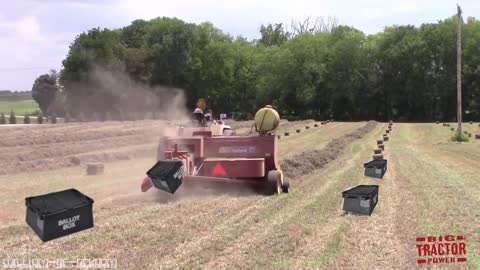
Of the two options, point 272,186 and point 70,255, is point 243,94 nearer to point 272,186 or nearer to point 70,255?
point 272,186

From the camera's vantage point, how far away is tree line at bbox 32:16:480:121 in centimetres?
6775

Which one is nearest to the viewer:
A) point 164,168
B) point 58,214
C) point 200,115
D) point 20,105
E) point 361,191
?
point 58,214

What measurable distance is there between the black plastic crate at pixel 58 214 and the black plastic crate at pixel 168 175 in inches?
89.0

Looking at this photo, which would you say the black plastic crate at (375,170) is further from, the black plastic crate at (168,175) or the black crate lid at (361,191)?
the black plastic crate at (168,175)

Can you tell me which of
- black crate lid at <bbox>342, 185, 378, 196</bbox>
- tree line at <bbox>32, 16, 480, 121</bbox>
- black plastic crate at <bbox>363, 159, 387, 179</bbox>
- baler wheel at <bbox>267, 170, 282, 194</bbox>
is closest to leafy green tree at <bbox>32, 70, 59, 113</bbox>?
tree line at <bbox>32, 16, 480, 121</bbox>

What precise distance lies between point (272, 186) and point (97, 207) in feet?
11.8

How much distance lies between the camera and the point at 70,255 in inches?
267

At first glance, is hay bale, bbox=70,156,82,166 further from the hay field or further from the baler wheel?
the baler wheel

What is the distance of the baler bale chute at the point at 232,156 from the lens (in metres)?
11.5

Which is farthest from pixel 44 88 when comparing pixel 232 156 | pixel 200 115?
pixel 232 156

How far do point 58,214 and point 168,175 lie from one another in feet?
9.62

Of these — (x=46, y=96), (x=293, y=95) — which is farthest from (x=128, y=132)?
(x=46, y=96)

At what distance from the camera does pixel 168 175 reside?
10117mm

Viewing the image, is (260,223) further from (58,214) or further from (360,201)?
(58,214)
